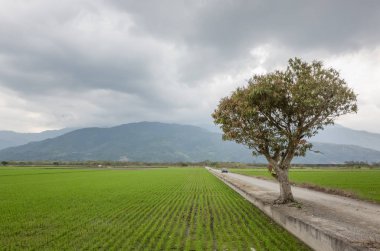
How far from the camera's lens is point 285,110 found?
69.9 ft

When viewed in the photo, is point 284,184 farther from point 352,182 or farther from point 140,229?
point 352,182

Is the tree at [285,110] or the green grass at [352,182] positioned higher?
the tree at [285,110]

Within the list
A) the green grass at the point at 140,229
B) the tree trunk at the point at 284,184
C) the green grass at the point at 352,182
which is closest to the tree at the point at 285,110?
the tree trunk at the point at 284,184

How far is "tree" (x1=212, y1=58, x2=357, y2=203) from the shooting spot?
20.2 metres

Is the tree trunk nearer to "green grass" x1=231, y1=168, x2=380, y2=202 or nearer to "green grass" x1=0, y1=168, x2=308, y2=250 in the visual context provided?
"green grass" x1=0, y1=168, x2=308, y2=250

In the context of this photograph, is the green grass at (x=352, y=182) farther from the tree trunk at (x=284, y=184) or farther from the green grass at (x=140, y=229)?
the green grass at (x=140, y=229)

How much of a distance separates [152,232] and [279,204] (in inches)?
373

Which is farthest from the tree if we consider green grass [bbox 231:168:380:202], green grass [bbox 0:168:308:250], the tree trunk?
green grass [bbox 231:168:380:202]

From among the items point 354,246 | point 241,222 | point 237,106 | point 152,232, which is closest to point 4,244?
point 152,232

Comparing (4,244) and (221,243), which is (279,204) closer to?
(221,243)

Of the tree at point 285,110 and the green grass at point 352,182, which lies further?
the green grass at point 352,182

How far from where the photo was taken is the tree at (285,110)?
2020 cm

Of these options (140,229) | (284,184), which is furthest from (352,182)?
(140,229)

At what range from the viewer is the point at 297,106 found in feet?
67.8
